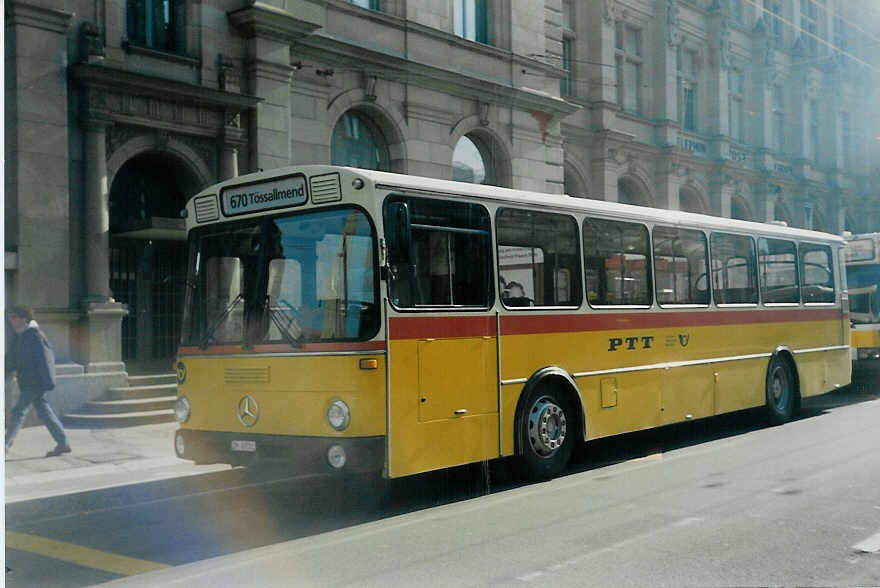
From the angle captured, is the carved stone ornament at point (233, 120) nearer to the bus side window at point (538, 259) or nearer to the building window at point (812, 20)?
the bus side window at point (538, 259)

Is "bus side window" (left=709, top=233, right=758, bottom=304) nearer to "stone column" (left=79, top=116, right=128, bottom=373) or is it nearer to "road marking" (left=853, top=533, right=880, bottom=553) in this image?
"road marking" (left=853, top=533, right=880, bottom=553)

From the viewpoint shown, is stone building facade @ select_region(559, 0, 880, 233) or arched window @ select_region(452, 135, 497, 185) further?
stone building facade @ select_region(559, 0, 880, 233)

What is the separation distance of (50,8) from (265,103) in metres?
4.04

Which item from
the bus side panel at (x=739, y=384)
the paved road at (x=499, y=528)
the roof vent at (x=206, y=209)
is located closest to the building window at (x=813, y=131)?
the bus side panel at (x=739, y=384)

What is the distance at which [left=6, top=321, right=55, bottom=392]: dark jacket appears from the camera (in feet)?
36.2

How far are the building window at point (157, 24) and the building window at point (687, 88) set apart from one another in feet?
64.8

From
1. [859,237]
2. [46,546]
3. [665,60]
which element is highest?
[665,60]

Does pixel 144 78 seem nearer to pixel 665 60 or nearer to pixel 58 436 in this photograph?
pixel 58 436

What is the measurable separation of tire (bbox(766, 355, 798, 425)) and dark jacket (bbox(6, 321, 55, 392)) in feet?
31.3

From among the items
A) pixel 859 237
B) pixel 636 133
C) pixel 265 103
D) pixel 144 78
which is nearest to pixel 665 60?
pixel 636 133

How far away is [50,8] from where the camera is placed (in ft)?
46.1

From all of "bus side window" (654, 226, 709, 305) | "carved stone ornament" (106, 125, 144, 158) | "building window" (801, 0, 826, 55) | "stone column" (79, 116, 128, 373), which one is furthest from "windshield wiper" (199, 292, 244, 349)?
"building window" (801, 0, 826, 55)

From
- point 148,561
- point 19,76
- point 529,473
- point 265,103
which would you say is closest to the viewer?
point 148,561

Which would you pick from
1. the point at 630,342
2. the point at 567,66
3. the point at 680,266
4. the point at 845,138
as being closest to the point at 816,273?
the point at 680,266
